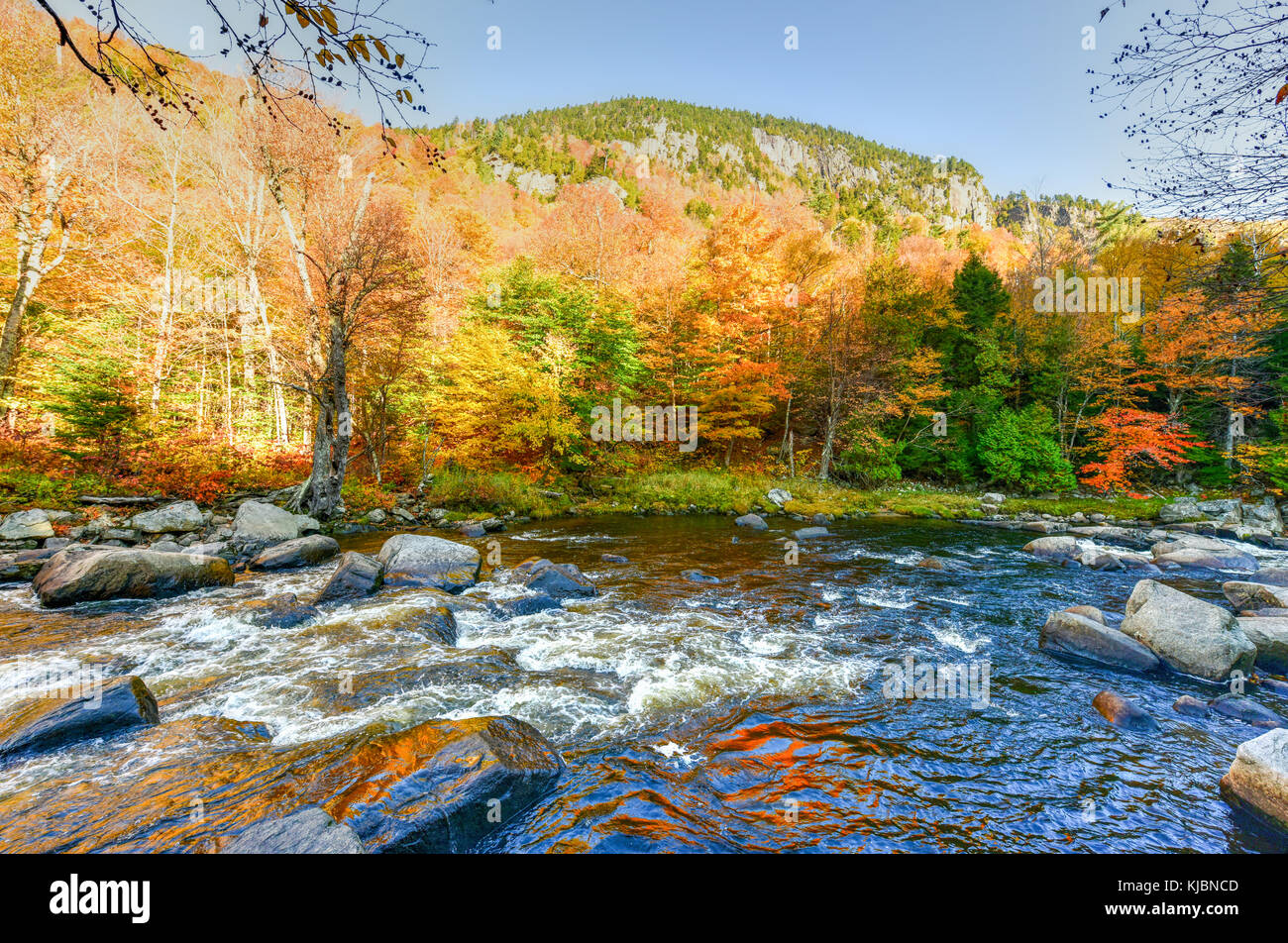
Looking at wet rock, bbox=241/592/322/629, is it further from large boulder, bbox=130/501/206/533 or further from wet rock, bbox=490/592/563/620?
large boulder, bbox=130/501/206/533

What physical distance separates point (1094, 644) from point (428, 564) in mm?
9564

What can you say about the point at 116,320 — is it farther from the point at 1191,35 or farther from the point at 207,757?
the point at 1191,35

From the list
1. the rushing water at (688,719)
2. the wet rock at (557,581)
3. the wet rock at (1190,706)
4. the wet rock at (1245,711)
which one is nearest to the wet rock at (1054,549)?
the rushing water at (688,719)

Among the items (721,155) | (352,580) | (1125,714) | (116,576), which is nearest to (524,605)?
(352,580)

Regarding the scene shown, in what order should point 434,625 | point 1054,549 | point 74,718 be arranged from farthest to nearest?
point 1054,549 → point 434,625 → point 74,718

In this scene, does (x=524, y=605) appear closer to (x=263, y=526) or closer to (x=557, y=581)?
(x=557, y=581)

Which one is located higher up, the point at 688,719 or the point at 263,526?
the point at 263,526

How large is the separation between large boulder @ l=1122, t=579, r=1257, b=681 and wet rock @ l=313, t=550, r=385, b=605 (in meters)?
10.5

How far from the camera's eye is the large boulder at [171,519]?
34.7ft

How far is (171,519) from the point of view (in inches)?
428

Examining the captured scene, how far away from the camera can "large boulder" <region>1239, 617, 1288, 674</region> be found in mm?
5324

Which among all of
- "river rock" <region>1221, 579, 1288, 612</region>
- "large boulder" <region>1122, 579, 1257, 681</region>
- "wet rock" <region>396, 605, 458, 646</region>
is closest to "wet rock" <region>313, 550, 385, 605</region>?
"wet rock" <region>396, 605, 458, 646</region>
